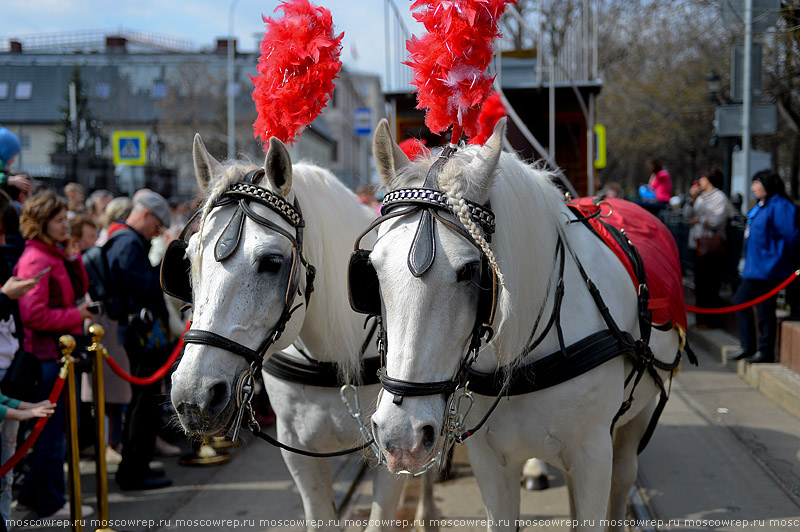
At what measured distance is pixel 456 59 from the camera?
2.50 m

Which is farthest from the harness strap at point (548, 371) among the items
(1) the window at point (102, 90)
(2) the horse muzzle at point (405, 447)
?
(1) the window at point (102, 90)

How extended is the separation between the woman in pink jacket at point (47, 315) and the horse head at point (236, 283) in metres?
2.07

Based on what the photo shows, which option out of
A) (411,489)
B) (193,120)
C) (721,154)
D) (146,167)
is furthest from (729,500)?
(193,120)

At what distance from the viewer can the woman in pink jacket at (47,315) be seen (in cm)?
429

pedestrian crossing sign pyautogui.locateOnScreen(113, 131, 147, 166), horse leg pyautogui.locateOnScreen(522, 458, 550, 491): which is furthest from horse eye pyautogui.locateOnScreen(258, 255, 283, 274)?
pedestrian crossing sign pyautogui.locateOnScreen(113, 131, 147, 166)

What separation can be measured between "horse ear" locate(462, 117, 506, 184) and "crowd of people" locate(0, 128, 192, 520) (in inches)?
90.3

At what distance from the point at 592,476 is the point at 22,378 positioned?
3121 mm

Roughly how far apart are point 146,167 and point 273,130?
18350 mm

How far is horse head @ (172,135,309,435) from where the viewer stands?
2391 millimetres

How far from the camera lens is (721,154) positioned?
1148 inches

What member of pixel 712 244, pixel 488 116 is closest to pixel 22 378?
pixel 488 116

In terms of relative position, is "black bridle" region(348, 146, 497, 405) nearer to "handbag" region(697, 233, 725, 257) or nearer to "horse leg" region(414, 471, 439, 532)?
"horse leg" region(414, 471, 439, 532)

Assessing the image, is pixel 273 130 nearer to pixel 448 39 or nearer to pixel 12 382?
pixel 448 39

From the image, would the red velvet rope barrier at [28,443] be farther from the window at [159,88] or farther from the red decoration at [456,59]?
the window at [159,88]
